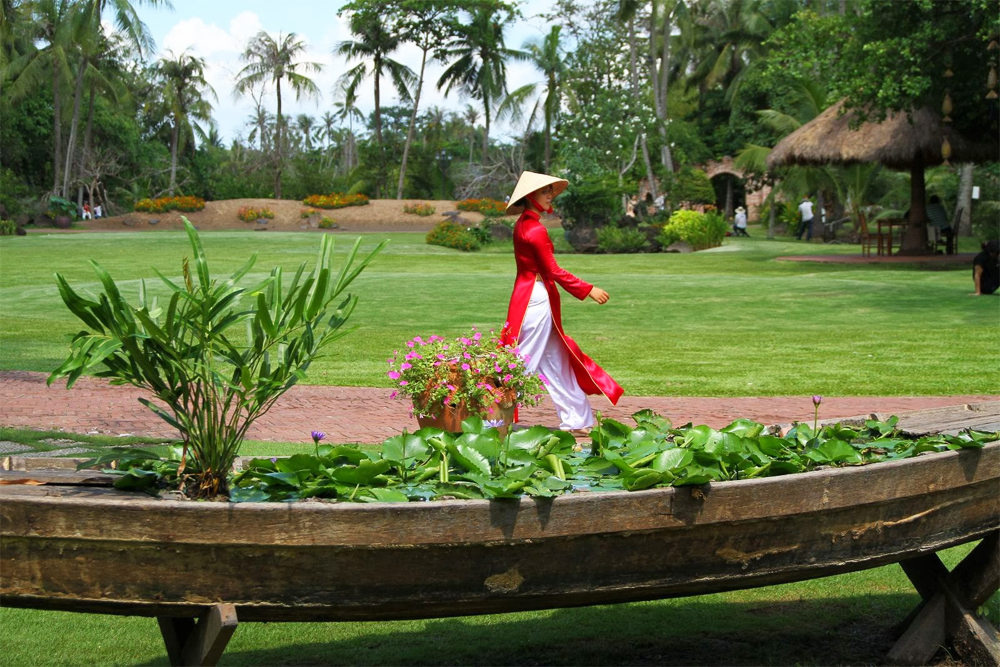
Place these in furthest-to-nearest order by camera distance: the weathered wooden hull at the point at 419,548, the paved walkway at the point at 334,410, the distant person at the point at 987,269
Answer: the distant person at the point at 987,269 < the paved walkway at the point at 334,410 < the weathered wooden hull at the point at 419,548

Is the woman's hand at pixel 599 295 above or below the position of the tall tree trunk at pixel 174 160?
below

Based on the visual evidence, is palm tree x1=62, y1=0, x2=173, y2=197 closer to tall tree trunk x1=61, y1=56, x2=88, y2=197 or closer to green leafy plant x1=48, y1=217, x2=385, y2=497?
tall tree trunk x1=61, y1=56, x2=88, y2=197

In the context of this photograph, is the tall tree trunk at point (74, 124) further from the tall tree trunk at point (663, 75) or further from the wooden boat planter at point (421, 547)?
the wooden boat planter at point (421, 547)

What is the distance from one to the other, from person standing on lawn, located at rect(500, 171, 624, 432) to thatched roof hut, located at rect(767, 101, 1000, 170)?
58.7 ft

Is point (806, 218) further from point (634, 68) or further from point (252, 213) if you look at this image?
point (252, 213)

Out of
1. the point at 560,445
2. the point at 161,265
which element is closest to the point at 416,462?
the point at 560,445

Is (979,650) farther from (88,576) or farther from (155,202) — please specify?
(155,202)

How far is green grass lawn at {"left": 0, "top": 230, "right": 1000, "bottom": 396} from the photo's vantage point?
10.9 meters

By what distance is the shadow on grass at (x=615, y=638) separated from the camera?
3.92 meters

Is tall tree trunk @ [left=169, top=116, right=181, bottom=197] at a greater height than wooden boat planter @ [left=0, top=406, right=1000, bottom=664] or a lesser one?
greater

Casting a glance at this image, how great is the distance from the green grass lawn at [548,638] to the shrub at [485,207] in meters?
35.0

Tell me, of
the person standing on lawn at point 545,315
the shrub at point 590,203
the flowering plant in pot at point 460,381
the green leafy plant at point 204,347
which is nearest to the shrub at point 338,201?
the shrub at point 590,203

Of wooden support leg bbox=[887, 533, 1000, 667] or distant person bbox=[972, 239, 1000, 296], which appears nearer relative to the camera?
wooden support leg bbox=[887, 533, 1000, 667]

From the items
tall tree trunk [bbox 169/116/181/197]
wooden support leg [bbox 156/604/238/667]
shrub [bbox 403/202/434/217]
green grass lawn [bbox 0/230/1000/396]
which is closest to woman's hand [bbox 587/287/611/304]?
green grass lawn [bbox 0/230/1000/396]
